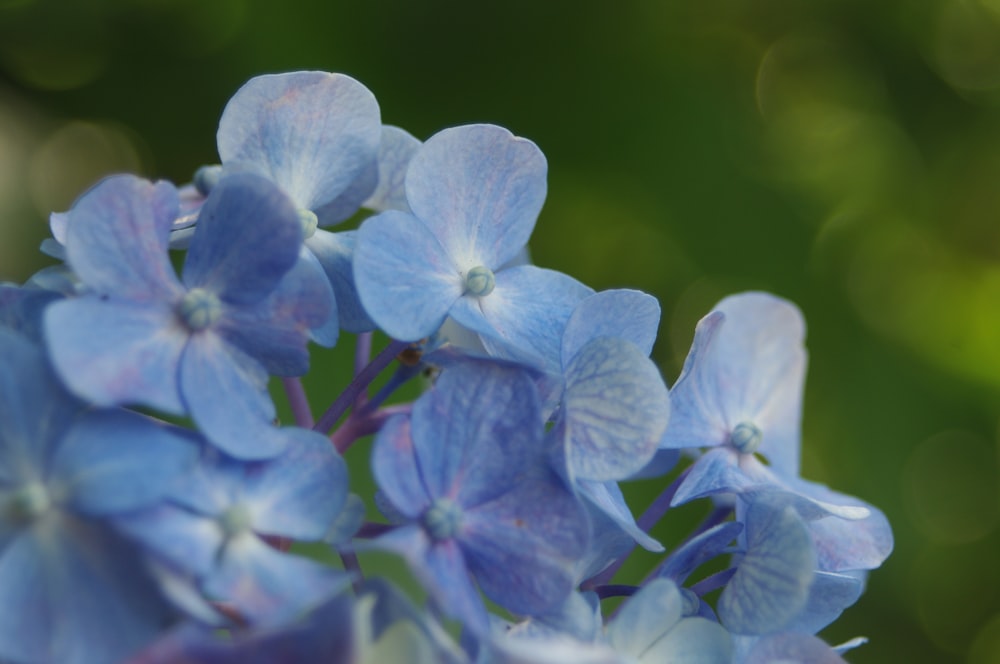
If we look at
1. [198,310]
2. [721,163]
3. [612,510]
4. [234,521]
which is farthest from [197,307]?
[721,163]

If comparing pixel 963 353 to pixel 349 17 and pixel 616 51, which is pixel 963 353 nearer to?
pixel 616 51

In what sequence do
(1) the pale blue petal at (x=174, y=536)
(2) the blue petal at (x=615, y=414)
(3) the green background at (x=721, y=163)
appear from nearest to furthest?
(1) the pale blue petal at (x=174, y=536) < (2) the blue petal at (x=615, y=414) < (3) the green background at (x=721, y=163)

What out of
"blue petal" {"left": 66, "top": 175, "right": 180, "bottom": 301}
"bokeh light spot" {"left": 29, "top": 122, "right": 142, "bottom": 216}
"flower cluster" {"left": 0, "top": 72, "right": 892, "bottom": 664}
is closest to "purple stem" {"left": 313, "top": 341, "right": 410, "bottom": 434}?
"flower cluster" {"left": 0, "top": 72, "right": 892, "bottom": 664}

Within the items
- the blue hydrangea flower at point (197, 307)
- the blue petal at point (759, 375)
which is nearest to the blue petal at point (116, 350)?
the blue hydrangea flower at point (197, 307)

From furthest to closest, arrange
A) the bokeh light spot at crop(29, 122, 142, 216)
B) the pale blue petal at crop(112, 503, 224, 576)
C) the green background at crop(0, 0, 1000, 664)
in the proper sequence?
the bokeh light spot at crop(29, 122, 142, 216) < the green background at crop(0, 0, 1000, 664) < the pale blue petal at crop(112, 503, 224, 576)

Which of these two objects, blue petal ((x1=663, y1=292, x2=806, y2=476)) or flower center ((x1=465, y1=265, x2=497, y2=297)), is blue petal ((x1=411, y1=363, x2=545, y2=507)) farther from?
blue petal ((x1=663, y1=292, x2=806, y2=476))

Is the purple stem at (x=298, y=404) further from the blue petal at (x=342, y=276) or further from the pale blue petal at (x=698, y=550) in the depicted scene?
the pale blue petal at (x=698, y=550)

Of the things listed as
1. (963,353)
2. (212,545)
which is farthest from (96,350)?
(963,353)
